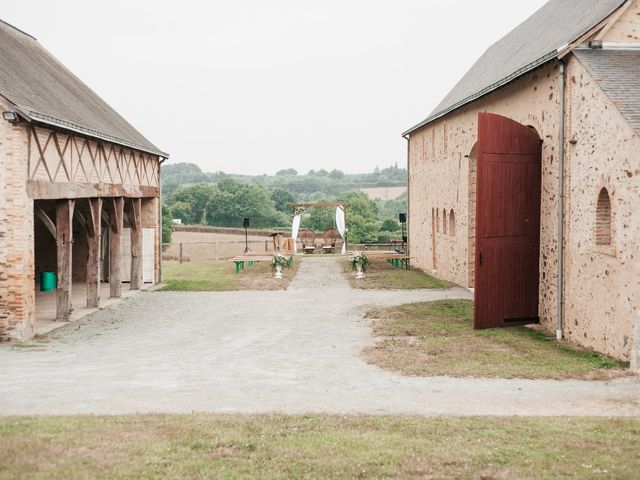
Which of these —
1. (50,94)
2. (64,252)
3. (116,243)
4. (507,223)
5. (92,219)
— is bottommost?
(64,252)

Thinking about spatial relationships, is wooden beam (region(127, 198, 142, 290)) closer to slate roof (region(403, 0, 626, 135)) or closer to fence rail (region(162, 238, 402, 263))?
slate roof (region(403, 0, 626, 135))

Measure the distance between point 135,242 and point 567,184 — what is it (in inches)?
554

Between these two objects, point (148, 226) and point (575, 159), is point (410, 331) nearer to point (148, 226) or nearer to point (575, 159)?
point (575, 159)

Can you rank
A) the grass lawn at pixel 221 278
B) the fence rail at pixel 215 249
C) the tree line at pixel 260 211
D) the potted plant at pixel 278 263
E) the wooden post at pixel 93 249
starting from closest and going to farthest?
1. the wooden post at pixel 93 249
2. the grass lawn at pixel 221 278
3. the potted plant at pixel 278 263
4. the fence rail at pixel 215 249
5. the tree line at pixel 260 211

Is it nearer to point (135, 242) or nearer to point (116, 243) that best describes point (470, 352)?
point (116, 243)

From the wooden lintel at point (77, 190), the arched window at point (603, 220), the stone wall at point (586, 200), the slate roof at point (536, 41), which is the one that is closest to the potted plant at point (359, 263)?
the slate roof at point (536, 41)

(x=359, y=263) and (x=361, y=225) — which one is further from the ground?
(x=361, y=225)

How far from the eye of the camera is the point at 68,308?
15695 millimetres

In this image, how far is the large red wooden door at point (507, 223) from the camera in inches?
535

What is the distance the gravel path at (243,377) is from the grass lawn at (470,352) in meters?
0.40

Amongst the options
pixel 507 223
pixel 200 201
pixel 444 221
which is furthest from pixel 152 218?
pixel 200 201

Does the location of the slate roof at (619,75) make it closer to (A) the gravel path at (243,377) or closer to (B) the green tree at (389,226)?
(A) the gravel path at (243,377)

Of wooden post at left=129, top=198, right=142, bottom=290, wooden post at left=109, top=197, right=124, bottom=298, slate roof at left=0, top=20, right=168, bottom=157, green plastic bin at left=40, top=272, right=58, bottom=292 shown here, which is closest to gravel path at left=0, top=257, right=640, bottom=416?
wooden post at left=109, top=197, right=124, bottom=298

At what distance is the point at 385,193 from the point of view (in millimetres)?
126375
